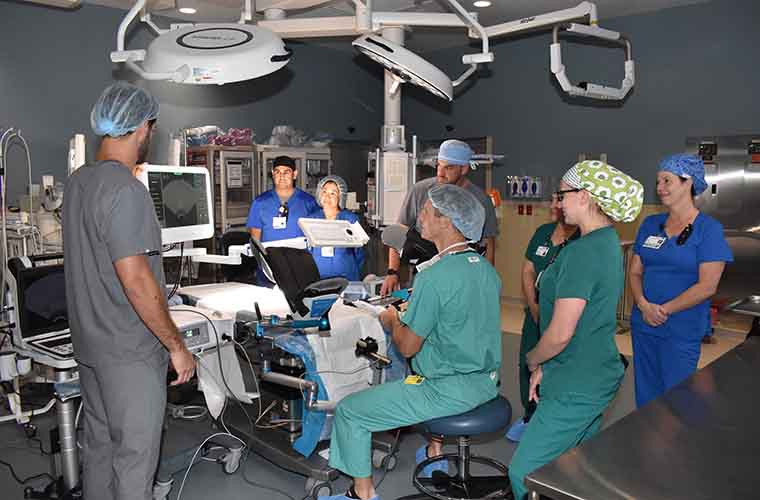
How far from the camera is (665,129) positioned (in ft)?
18.5

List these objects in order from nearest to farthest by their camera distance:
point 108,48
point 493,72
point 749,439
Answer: point 749,439 < point 108,48 < point 493,72

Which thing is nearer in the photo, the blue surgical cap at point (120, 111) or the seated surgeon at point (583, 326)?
the seated surgeon at point (583, 326)

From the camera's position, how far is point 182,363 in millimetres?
1993

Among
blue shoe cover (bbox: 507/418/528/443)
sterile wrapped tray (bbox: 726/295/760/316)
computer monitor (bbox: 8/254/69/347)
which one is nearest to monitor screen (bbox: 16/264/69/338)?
computer monitor (bbox: 8/254/69/347)

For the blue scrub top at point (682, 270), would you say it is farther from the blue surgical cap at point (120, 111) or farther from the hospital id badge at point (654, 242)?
the blue surgical cap at point (120, 111)

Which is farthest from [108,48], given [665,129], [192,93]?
[665,129]

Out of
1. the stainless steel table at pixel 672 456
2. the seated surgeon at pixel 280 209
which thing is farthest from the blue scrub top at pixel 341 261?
the stainless steel table at pixel 672 456

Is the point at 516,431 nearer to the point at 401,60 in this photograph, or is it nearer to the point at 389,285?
the point at 389,285

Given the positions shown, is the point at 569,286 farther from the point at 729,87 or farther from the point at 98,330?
the point at 729,87

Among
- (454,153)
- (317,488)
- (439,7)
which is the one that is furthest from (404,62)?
(439,7)

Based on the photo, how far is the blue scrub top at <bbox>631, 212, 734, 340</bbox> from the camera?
244 cm

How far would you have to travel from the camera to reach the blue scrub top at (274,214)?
396 cm

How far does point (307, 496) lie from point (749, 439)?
181 cm

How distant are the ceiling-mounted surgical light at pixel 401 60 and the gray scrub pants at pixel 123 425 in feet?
4.70
